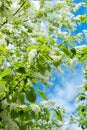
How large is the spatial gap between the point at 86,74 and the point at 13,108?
731 cm

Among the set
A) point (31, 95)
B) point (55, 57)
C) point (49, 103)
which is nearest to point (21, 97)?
point (31, 95)

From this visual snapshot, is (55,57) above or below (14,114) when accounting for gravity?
above

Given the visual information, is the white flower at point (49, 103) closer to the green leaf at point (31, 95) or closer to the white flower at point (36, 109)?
the white flower at point (36, 109)

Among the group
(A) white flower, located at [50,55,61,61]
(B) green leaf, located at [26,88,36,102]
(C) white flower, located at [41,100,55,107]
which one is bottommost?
(B) green leaf, located at [26,88,36,102]

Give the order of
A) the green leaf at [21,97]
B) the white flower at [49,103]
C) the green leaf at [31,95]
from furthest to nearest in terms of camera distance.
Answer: the white flower at [49,103], the green leaf at [21,97], the green leaf at [31,95]

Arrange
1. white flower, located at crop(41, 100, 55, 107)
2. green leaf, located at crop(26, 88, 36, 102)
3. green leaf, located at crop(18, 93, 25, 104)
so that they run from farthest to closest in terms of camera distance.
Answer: white flower, located at crop(41, 100, 55, 107) < green leaf, located at crop(18, 93, 25, 104) < green leaf, located at crop(26, 88, 36, 102)

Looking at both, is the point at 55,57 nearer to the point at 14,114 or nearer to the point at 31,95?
the point at 31,95

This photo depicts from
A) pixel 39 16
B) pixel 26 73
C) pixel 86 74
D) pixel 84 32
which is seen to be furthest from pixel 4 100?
pixel 84 32

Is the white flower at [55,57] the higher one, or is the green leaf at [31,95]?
the white flower at [55,57]

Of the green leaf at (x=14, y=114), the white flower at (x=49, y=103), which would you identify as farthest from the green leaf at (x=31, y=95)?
the white flower at (x=49, y=103)

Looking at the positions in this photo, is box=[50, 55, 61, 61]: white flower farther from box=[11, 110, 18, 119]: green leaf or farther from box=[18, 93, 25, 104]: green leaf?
box=[11, 110, 18, 119]: green leaf

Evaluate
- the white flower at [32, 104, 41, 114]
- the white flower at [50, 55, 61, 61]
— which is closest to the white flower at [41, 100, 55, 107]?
the white flower at [32, 104, 41, 114]

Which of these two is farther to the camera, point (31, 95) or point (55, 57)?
point (55, 57)

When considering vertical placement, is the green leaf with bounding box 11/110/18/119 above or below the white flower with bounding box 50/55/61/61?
below
